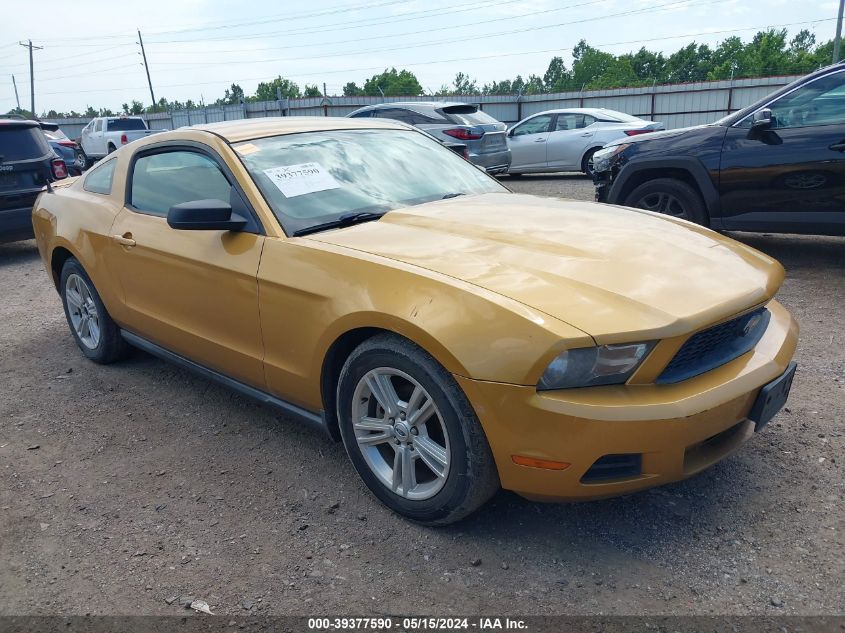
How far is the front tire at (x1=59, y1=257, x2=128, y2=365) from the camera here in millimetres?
4328

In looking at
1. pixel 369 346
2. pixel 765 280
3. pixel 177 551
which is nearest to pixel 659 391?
pixel 765 280

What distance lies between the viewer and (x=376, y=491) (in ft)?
8.98

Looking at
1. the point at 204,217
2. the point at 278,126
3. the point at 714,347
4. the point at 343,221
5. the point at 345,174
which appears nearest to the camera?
the point at 714,347

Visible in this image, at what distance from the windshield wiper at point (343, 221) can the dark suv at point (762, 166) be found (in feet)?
12.8

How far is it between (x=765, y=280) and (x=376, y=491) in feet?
5.78

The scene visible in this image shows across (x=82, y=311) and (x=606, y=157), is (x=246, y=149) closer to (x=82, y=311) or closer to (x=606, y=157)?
(x=82, y=311)

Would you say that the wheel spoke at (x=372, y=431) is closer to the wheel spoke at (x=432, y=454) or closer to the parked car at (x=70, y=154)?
the wheel spoke at (x=432, y=454)

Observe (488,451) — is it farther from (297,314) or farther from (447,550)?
(297,314)

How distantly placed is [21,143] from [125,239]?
5564mm

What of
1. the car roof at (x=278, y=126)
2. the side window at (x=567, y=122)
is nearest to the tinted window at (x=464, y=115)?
the side window at (x=567, y=122)

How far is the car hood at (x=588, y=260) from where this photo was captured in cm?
222

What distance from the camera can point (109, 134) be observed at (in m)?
22.3

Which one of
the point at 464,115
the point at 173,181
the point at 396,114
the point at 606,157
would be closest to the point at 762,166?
the point at 606,157

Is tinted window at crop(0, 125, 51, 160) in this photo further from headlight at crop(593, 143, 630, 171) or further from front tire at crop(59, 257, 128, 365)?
headlight at crop(593, 143, 630, 171)
